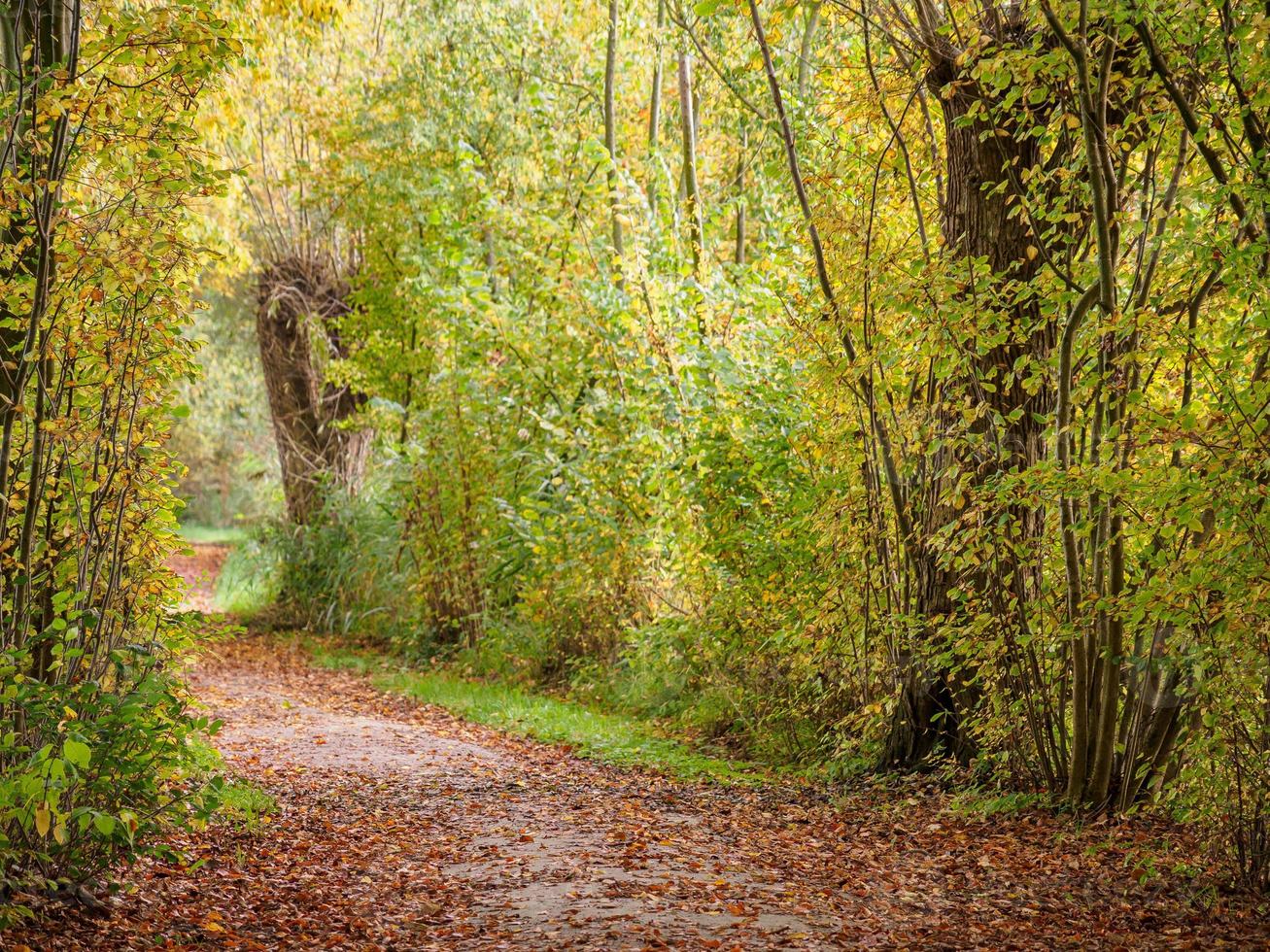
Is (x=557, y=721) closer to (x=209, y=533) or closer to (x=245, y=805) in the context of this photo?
(x=245, y=805)

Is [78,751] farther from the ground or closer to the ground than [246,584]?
farther from the ground

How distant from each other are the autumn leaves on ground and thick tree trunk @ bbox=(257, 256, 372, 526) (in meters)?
8.63

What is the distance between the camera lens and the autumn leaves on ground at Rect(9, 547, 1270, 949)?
4.21 metres

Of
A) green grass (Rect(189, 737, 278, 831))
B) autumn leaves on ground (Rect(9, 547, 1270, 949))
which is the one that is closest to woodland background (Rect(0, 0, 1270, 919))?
autumn leaves on ground (Rect(9, 547, 1270, 949))

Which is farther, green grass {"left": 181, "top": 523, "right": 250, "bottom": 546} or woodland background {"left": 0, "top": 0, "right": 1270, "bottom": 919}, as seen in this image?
green grass {"left": 181, "top": 523, "right": 250, "bottom": 546}

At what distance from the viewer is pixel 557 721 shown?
9250 mm

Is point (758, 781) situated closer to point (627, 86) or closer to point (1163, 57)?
point (1163, 57)

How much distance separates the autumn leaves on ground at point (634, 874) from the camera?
166 inches

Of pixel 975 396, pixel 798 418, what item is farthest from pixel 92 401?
pixel 798 418

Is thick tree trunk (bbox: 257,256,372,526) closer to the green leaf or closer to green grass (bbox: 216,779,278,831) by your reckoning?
green grass (bbox: 216,779,278,831)

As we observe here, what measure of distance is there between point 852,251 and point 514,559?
20.0 feet

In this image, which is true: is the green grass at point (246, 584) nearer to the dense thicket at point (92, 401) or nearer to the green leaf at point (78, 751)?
the dense thicket at point (92, 401)

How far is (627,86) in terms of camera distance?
47.6 feet

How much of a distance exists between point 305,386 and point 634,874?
479 inches
